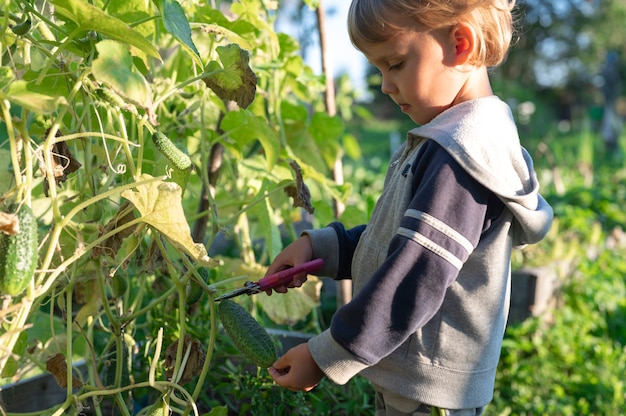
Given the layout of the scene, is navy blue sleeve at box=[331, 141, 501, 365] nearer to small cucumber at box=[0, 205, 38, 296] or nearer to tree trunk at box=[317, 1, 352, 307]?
small cucumber at box=[0, 205, 38, 296]

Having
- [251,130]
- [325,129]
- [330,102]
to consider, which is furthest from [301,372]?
[330,102]

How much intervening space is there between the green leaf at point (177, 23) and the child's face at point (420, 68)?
1.11 ft

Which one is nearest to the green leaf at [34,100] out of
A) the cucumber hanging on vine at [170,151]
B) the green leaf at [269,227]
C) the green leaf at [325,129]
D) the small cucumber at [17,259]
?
the small cucumber at [17,259]

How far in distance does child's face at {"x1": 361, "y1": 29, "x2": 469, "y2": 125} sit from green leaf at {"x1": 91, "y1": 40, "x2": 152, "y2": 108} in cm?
45

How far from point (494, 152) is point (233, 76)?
1.54 feet

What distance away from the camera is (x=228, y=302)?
131 cm

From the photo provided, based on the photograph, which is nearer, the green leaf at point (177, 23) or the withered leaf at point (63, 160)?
the green leaf at point (177, 23)

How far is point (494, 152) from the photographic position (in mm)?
1266

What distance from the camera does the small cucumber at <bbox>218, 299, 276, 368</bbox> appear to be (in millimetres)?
1267

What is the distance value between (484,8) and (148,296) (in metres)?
1.42

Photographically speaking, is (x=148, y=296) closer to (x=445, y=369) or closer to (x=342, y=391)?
(x=342, y=391)

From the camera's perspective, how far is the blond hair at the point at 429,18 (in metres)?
1.29

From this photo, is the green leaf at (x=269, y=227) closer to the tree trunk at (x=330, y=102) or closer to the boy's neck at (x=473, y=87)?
the tree trunk at (x=330, y=102)

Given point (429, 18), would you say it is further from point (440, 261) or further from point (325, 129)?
point (325, 129)
